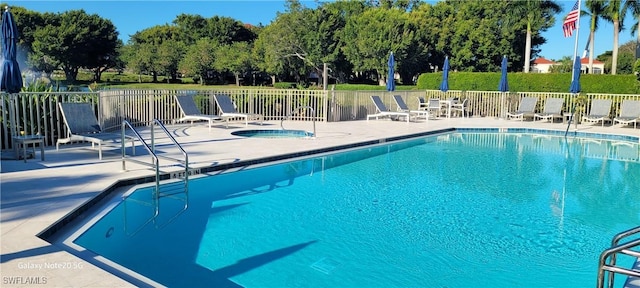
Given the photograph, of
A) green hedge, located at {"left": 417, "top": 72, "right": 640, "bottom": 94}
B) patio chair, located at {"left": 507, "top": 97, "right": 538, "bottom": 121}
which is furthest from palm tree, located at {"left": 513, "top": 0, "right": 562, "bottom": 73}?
patio chair, located at {"left": 507, "top": 97, "right": 538, "bottom": 121}

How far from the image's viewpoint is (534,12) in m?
33.1

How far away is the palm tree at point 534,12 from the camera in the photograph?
32594 mm

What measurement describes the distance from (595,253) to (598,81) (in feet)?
58.0

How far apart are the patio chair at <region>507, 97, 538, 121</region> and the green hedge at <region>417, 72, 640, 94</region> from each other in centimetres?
339

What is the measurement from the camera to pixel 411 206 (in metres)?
6.37

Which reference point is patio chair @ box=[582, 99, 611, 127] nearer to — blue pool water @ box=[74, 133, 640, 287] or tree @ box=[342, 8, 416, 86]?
→ blue pool water @ box=[74, 133, 640, 287]

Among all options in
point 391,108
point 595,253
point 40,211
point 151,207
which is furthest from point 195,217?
point 391,108

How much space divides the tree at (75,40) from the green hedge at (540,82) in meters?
37.1

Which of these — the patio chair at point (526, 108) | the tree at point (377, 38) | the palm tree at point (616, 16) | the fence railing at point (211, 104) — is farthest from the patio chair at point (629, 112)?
the tree at point (377, 38)

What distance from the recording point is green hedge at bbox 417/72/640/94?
19.2 m

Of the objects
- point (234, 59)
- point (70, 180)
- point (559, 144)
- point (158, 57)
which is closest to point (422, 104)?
point (559, 144)

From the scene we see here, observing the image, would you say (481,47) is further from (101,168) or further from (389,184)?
(101,168)

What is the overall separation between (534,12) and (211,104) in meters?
27.1

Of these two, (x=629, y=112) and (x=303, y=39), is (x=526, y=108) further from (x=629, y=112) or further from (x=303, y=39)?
(x=303, y=39)
